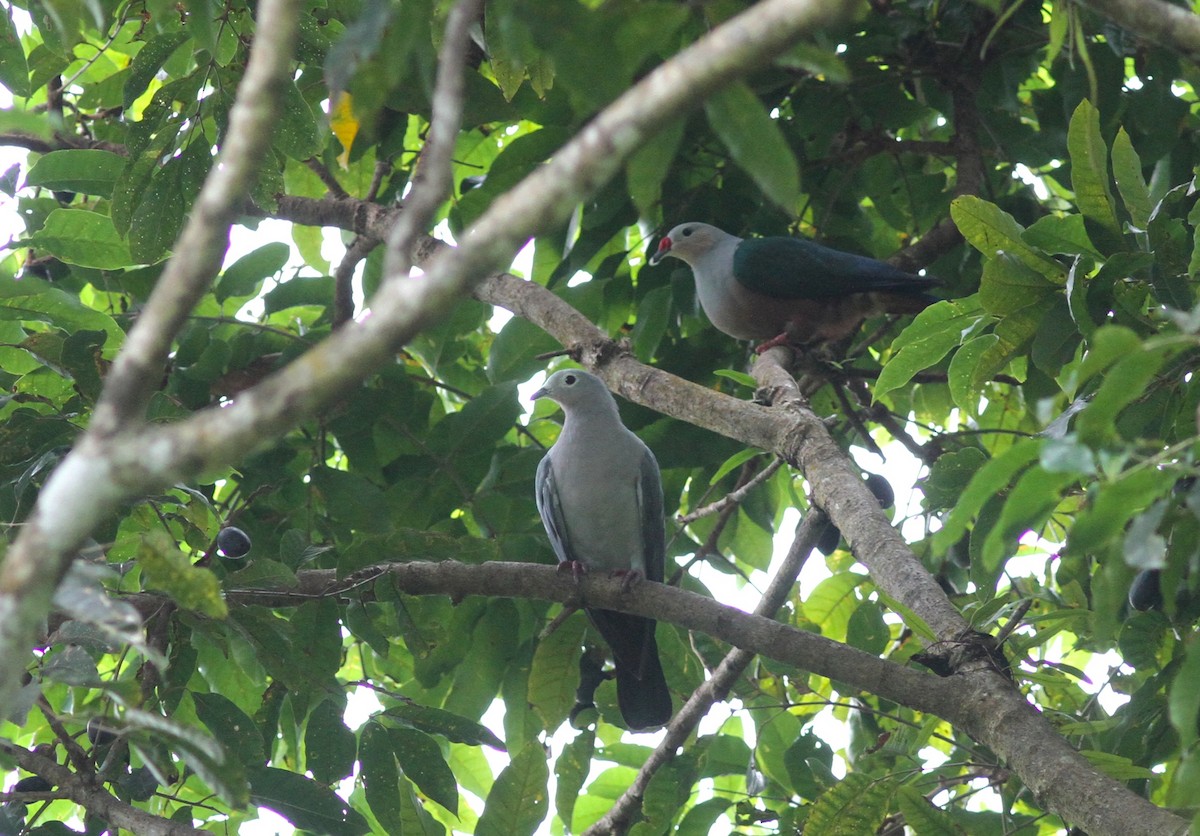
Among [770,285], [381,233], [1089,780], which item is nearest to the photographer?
Answer: [1089,780]

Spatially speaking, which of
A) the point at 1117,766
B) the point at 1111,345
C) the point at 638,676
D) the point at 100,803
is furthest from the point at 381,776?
the point at 1111,345

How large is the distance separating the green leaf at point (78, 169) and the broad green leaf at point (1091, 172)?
9.58ft

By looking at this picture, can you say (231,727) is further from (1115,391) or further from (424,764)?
(1115,391)

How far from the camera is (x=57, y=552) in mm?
1279

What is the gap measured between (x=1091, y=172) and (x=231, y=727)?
102 inches

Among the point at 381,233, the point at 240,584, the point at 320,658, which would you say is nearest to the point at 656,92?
the point at 240,584

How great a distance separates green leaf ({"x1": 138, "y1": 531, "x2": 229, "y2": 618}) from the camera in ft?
6.64

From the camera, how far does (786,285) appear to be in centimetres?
566

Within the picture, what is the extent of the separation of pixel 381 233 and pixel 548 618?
1727mm

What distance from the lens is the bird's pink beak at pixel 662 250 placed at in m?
5.47

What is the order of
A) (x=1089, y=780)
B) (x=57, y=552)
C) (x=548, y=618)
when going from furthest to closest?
(x=548, y=618), (x=1089, y=780), (x=57, y=552)

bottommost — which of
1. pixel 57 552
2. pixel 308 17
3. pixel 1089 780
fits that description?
pixel 57 552

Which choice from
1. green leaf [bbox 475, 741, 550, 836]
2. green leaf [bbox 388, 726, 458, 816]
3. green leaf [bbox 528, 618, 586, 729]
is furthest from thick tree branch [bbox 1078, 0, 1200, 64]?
green leaf [bbox 528, 618, 586, 729]

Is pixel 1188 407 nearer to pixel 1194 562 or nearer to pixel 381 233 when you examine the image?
pixel 1194 562
